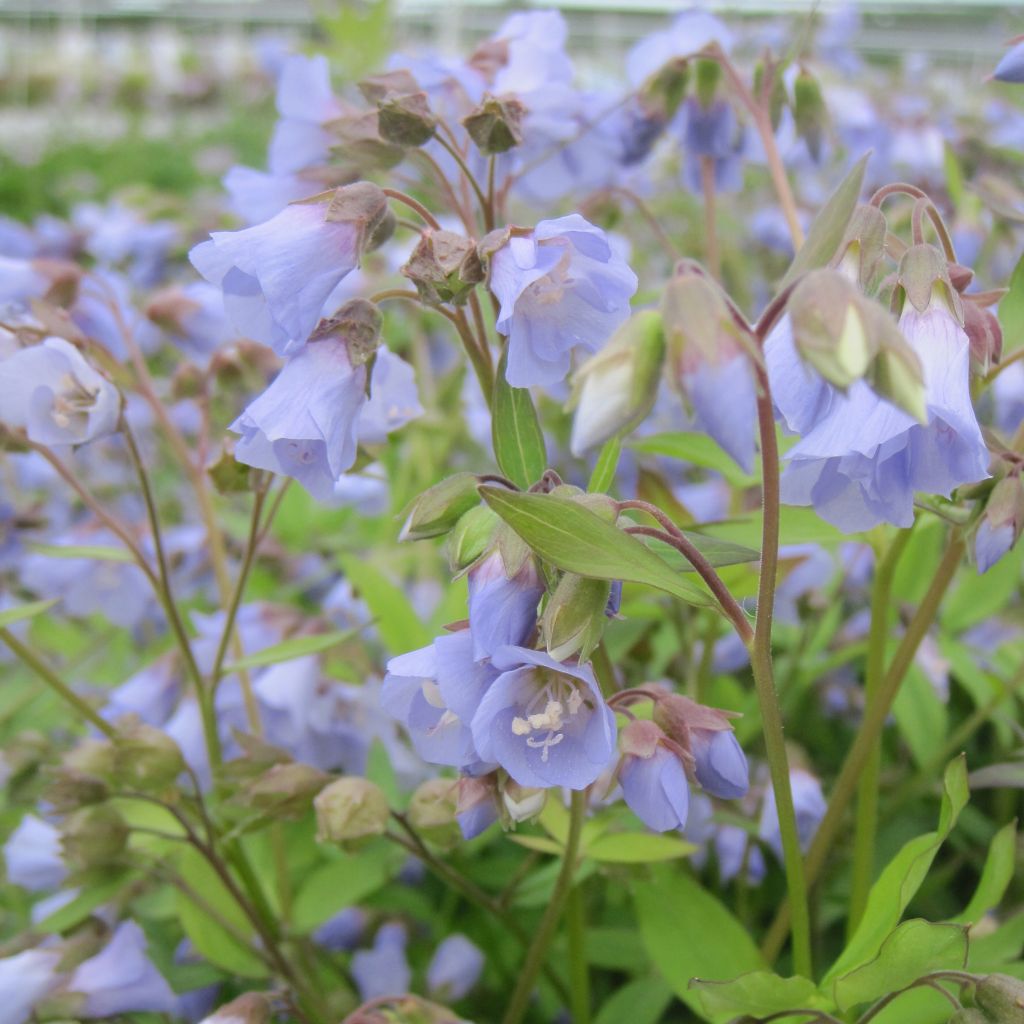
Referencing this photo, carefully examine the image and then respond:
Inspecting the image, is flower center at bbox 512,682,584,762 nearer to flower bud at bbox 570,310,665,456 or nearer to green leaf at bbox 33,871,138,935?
flower bud at bbox 570,310,665,456

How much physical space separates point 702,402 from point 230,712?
638 mm

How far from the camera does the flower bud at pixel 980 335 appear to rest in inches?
20.9

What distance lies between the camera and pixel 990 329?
550 mm

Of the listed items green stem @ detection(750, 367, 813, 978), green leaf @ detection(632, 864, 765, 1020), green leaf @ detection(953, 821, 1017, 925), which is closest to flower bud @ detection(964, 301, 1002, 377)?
green stem @ detection(750, 367, 813, 978)

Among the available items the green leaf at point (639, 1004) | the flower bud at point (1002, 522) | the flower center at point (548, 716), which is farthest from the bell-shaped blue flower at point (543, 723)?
the green leaf at point (639, 1004)

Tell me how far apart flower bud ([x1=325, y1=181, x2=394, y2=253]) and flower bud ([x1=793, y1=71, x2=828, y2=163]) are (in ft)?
1.56

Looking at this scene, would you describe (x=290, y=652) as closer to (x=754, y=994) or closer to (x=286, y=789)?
(x=286, y=789)

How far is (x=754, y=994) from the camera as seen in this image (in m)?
0.52

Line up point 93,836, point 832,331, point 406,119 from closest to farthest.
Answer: point 832,331, point 406,119, point 93,836

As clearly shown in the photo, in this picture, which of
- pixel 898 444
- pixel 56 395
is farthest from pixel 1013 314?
pixel 56 395

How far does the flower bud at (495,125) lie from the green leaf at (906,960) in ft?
1.49

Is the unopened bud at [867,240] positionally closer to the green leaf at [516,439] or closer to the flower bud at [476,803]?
the green leaf at [516,439]

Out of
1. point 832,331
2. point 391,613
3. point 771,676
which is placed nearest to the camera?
point 832,331

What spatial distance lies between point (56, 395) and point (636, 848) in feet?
1.44
